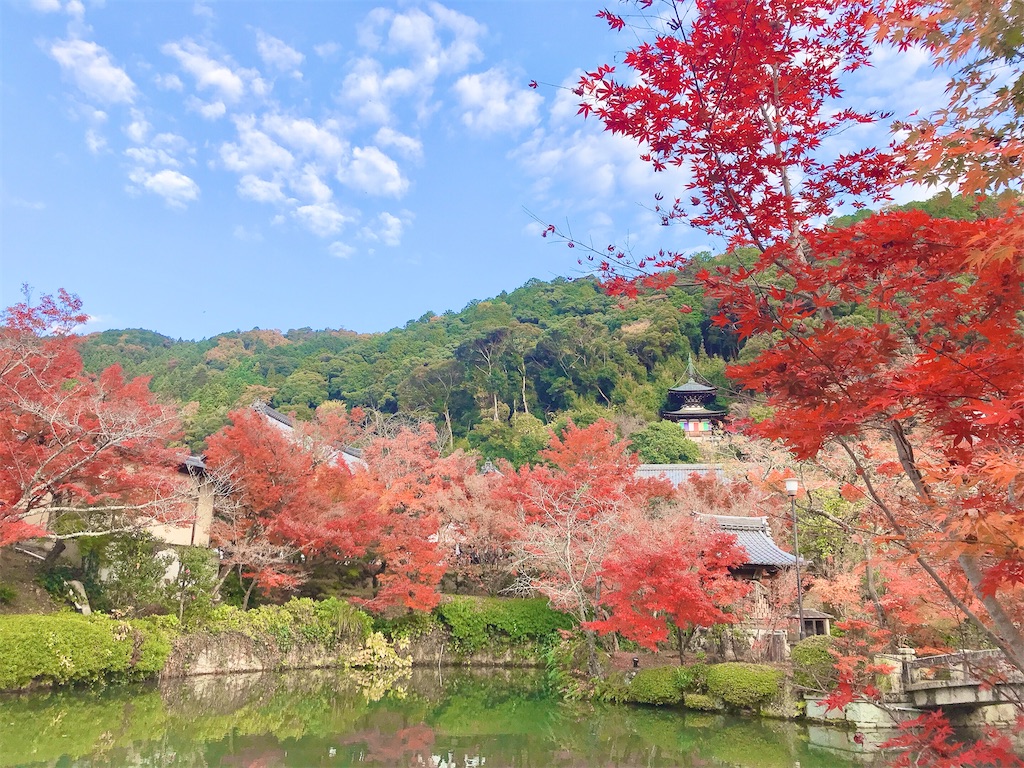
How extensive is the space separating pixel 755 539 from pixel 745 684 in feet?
20.2

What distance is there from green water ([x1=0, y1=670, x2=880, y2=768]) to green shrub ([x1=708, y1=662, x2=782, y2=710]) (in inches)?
14.3

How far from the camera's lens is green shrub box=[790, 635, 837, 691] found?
995 centimetres

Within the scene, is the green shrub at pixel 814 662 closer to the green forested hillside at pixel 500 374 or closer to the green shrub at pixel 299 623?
the green shrub at pixel 299 623

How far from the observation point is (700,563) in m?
11.2

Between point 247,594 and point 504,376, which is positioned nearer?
point 247,594

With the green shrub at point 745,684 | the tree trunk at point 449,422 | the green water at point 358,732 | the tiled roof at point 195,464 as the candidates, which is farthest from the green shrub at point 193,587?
the tree trunk at point 449,422

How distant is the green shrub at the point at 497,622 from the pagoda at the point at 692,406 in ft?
59.9

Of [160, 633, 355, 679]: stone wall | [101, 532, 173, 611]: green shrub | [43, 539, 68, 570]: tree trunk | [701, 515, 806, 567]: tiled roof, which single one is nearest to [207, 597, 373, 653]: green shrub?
[160, 633, 355, 679]: stone wall

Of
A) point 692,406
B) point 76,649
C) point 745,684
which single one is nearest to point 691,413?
point 692,406

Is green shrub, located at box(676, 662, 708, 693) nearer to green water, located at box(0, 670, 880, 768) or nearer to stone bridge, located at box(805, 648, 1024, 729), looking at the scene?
green water, located at box(0, 670, 880, 768)

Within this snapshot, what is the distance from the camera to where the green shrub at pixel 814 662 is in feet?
32.6

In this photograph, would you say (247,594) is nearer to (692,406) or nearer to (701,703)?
(701,703)

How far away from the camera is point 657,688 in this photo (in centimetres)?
1159

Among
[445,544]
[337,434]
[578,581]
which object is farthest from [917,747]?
[337,434]
